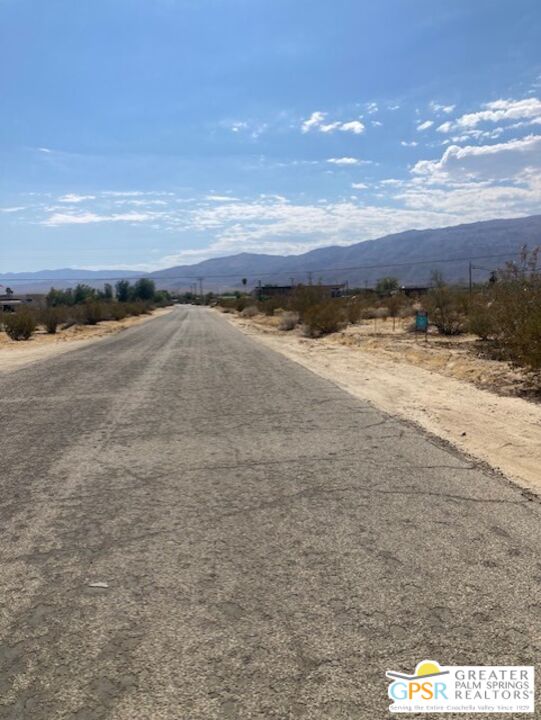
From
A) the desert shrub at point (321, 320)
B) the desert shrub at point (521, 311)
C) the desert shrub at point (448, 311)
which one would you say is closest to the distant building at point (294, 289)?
the desert shrub at point (321, 320)

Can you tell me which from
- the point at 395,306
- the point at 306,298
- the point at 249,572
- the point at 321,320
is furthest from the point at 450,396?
the point at 395,306

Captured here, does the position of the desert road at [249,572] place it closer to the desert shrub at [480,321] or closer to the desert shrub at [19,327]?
the desert shrub at [480,321]

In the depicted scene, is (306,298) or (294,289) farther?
(294,289)

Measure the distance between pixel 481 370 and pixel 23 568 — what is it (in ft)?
46.1

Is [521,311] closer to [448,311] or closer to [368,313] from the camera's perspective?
[448,311]

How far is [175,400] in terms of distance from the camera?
1236cm

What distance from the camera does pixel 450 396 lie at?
514 inches

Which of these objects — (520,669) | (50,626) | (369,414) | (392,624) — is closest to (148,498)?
(50,626)

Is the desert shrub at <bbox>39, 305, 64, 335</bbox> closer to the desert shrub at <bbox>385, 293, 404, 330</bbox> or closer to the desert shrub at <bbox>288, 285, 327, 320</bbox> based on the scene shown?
the desert shrub at <bbox>288, 285, 327, 320</bbox>

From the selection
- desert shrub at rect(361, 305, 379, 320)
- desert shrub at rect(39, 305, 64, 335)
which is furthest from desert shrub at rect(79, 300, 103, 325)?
desert shrub at rect(361, 305, 379, 320)

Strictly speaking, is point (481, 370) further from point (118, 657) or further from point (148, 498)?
point (118, 657)

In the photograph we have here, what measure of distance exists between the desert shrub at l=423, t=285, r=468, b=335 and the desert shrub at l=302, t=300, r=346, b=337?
607 centimetres

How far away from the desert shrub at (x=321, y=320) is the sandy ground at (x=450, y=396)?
10684mm

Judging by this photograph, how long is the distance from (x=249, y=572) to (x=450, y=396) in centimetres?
931
